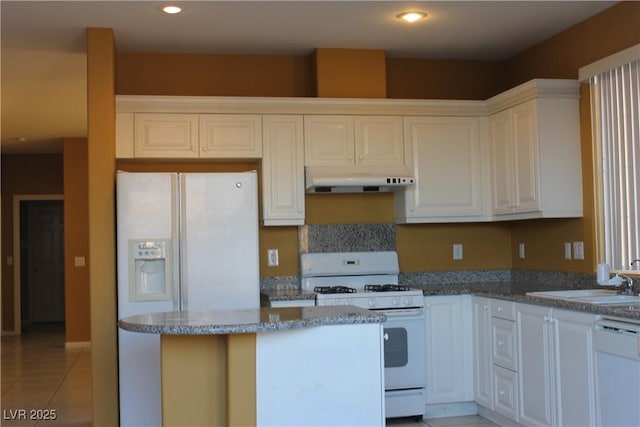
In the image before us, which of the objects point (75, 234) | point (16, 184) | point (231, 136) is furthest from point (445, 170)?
point (16, 184)

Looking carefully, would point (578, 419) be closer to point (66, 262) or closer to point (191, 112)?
point (191, 112)

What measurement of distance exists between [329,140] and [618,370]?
2583mm

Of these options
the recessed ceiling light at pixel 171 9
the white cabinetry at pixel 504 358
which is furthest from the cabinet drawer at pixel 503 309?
the recessed ceiling light at pixel 171 9

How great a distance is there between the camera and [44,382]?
21.8 feet

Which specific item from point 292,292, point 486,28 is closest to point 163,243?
point 292,292

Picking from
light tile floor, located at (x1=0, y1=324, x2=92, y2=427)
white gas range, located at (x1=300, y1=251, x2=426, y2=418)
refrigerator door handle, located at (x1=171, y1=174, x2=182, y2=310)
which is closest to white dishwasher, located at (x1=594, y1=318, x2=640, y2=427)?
white gas range, located at (x1=300, y1=251, x2=426, y2=418)

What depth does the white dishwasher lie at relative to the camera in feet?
10.5

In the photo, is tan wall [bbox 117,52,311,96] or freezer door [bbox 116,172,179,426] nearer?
freezer door [bbox 116,172,179,426]

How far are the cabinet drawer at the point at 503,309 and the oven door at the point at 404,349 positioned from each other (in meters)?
0.49

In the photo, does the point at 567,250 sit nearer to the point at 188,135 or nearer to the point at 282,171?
the point at 282,171

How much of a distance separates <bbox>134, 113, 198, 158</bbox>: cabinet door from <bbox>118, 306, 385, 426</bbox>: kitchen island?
6.25 ft

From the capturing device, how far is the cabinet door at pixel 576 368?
3566 mm

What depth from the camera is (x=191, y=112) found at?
16.4 feet

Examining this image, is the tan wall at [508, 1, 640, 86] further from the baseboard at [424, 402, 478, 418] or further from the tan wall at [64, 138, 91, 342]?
the tan wall at [64, 138, 91, 342]
